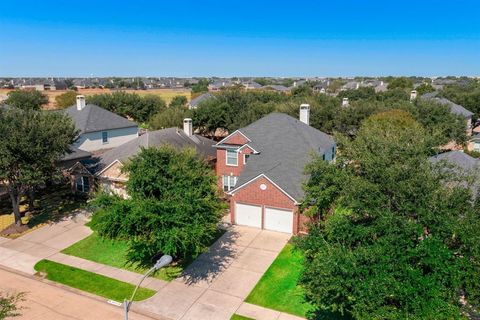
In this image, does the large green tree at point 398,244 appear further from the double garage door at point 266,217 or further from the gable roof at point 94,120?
the gable roof at point 94,120

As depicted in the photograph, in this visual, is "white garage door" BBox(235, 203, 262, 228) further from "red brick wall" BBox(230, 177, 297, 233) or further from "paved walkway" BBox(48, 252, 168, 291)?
"paved walkway" BBox(48, 252, 168, 291)

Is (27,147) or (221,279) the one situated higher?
(27,147)

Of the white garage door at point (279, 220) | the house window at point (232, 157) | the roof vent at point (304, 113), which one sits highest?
the roof vent at point (304, 113)

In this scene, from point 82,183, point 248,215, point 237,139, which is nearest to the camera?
point 248,215

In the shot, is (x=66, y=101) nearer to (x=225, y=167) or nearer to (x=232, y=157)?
(x=225, y=167)

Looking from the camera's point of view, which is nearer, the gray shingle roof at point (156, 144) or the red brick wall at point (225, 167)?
the gray shingle roof at point (156, 144)

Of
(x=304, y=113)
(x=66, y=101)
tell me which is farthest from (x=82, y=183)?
(x=66, y=101)

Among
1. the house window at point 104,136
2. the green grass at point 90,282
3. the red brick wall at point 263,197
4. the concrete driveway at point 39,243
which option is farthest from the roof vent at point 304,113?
the green grass at point 90,282
